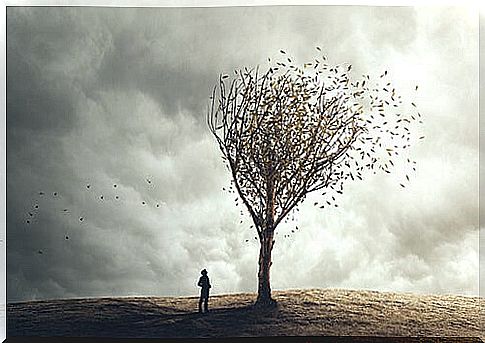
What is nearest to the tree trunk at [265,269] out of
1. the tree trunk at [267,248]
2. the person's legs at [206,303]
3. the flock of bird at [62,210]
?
the tree trunk at [267,248]

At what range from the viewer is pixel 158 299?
4988 millimetres

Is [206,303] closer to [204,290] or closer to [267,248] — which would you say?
[204,290]

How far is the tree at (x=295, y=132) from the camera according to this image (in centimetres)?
498

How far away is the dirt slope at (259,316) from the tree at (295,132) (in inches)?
6.3

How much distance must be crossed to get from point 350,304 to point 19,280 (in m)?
1.80

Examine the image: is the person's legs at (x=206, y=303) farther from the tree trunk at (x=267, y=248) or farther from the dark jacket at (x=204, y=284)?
the tree trunk at (x=267, y=248)

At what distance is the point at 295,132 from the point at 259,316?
1012 mm

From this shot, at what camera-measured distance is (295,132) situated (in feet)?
16.4

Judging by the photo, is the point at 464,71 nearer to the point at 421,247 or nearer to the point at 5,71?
the point at 421,247

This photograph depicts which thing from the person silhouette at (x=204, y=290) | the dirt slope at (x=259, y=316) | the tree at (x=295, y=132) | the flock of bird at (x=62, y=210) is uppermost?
the tree at (x=295, y=132)

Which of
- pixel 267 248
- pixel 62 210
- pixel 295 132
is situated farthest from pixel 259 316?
pixel 62 210

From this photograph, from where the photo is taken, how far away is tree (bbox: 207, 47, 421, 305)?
16.4 ft

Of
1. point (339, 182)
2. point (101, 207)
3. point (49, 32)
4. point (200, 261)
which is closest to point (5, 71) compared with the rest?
point (49, 32)

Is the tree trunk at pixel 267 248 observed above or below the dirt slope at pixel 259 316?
above
